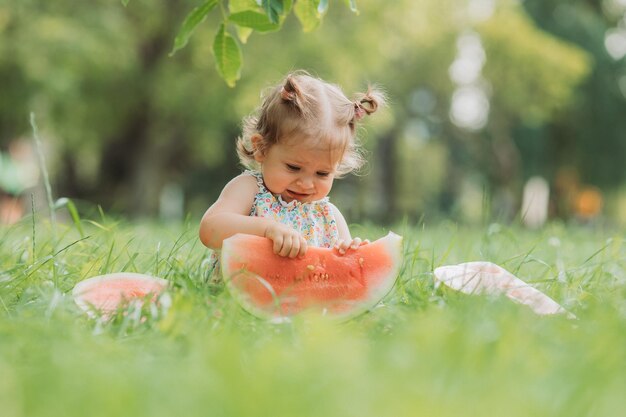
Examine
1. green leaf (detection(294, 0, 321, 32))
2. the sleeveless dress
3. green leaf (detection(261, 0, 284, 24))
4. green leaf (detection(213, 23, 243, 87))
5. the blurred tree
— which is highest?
green leaf (detection(261, 0, 284, 24))

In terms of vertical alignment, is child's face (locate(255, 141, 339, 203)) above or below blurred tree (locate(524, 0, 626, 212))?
above

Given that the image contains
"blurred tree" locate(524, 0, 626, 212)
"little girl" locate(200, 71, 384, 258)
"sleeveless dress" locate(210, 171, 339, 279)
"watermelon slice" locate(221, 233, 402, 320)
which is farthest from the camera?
"blurred tree" locate(524, 0, 626, 212)

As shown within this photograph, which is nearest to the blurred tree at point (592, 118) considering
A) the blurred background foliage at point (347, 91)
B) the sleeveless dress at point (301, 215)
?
the blurred background foliage at point (347, 91)

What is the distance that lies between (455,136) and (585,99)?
6.39 m

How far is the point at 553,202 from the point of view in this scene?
968 inches

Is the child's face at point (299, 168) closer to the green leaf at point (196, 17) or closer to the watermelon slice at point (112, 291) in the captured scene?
the green leaf at point (196, 17)

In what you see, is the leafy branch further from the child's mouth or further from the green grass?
the green grass

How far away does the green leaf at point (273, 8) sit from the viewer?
7.95ft

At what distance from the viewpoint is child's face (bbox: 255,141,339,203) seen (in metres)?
2.76

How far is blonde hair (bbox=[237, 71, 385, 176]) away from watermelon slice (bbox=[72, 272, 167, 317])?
79 centimetres

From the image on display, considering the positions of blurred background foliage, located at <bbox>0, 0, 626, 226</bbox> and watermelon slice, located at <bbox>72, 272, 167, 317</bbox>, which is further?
blurred background foliage, located at <bbox>0, 0, 626, 226</bbox>

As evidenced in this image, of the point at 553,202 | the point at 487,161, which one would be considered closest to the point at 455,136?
the point at 487,161

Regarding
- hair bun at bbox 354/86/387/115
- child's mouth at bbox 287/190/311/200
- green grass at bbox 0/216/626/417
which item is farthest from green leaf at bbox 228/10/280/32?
green grass at bbox 0/216/626/417

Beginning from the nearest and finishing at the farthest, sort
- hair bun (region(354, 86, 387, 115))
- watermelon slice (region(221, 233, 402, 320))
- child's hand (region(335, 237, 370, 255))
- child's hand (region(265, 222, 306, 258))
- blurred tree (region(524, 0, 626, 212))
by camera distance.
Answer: watermelon slice (region(221, 233, 402, 320)) < child's hand (region(265, 222, 306, 258)) < child's hand (region(335, 237, 370, 255)) < hair bun (region(354, 86, 387, 115)) < blurred tree (region(524, 0, 626, 212))
